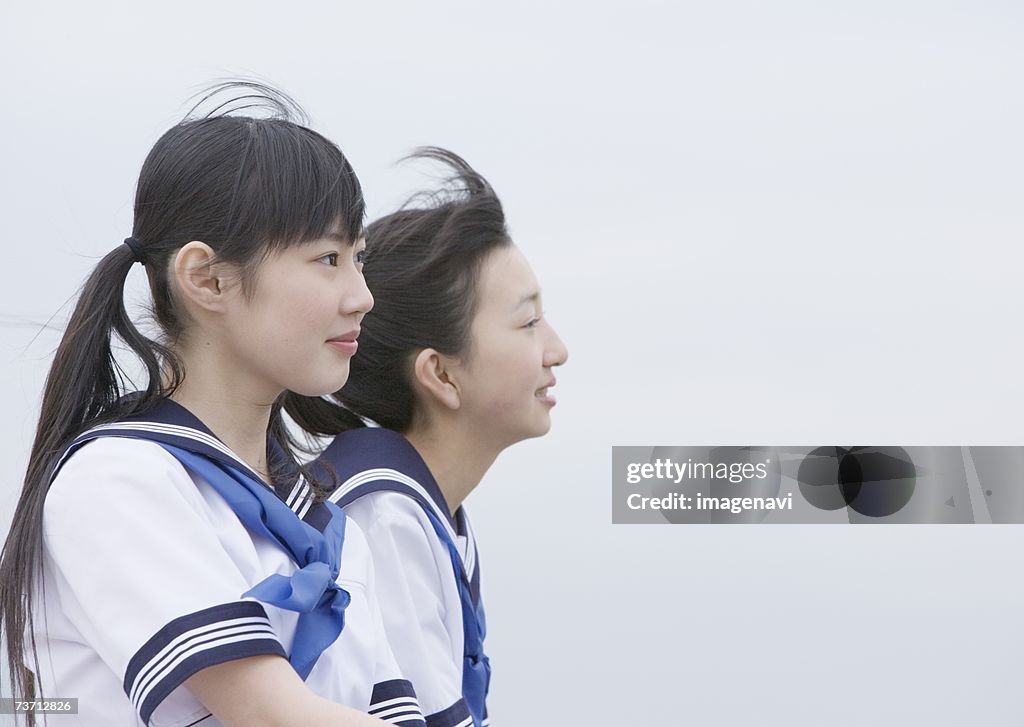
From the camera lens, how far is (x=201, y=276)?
0.85 meters

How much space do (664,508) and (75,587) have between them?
3.78 ft

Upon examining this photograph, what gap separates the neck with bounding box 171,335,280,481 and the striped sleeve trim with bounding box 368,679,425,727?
186mm

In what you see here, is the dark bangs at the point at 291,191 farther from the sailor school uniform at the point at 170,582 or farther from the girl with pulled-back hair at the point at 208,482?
the sailor school uniform at the point at 170,582

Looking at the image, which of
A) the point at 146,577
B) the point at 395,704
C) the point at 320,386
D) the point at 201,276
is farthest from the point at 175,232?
the point at 395,704

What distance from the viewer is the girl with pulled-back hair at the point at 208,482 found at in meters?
0.71

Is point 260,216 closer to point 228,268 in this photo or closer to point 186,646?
point 228,268

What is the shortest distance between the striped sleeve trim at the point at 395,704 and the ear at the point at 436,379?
0.40 m

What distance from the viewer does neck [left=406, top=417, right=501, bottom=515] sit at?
128cm

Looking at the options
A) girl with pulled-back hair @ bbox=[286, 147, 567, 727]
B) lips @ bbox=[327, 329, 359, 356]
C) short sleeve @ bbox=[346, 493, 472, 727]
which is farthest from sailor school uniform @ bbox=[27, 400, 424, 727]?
girl with pulled-back hair @ bbox=[286, 147, 567, 727]

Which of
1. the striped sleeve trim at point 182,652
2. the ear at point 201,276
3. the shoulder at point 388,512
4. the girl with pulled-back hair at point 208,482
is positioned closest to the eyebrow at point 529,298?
the shoulder at point 388,512

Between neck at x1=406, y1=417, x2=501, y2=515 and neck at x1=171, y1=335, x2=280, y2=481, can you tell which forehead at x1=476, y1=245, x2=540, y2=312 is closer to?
neck at x1=406, y1=417, x2=501, y2=515

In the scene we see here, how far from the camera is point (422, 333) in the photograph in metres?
1.28

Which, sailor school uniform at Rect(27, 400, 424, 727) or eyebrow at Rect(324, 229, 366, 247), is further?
eyebrow at Rect(324, 229, 366, 247)

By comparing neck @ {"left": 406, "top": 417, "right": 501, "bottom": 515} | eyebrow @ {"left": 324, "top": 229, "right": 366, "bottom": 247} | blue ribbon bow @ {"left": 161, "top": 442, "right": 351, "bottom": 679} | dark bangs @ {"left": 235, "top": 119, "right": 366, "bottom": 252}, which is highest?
dark bangs @ {"left": 235, "top": 119, "right": 366, "bottom": 252}
